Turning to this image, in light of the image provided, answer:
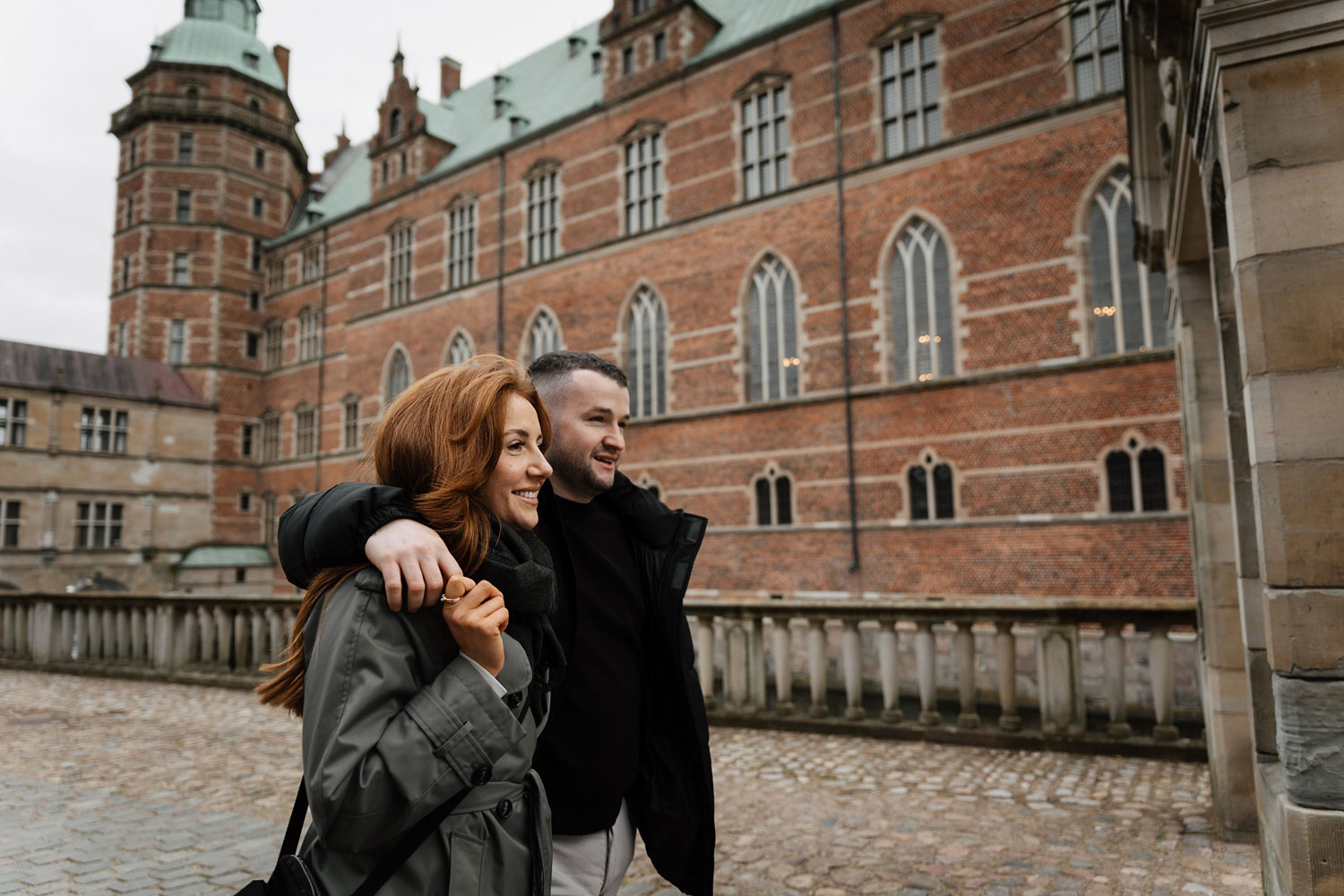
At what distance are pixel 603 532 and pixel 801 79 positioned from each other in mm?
16193

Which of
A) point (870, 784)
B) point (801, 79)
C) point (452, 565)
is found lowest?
point (870, 784)

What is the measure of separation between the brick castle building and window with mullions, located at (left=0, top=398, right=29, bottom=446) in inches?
357

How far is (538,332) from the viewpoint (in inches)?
808

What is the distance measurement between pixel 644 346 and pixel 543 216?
5.14 metres

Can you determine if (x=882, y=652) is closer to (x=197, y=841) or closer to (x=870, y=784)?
(x=870, y=784)

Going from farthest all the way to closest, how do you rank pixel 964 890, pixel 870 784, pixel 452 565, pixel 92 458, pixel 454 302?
1. pixel 92 458
2. pixel 454 302
3. pixel 870 784
4. pixel 964 890
5. pixel 452 565

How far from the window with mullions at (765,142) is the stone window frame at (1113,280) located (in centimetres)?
579

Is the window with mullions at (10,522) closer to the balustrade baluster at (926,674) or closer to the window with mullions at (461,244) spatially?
the window with mullions at (461,244)

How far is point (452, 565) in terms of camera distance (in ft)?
4.27

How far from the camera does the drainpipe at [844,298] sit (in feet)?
48.3

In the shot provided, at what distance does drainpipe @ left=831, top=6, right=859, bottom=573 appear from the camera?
1473 cm

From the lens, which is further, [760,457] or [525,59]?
[525,59]

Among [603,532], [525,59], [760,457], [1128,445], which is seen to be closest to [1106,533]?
[1128,445]

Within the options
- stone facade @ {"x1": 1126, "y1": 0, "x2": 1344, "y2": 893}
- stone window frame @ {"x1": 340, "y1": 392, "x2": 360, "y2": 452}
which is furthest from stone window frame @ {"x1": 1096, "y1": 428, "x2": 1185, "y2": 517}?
stone window frame @ {"x1": 340, "y1": 392, "x2": 360, "y2": 452}
